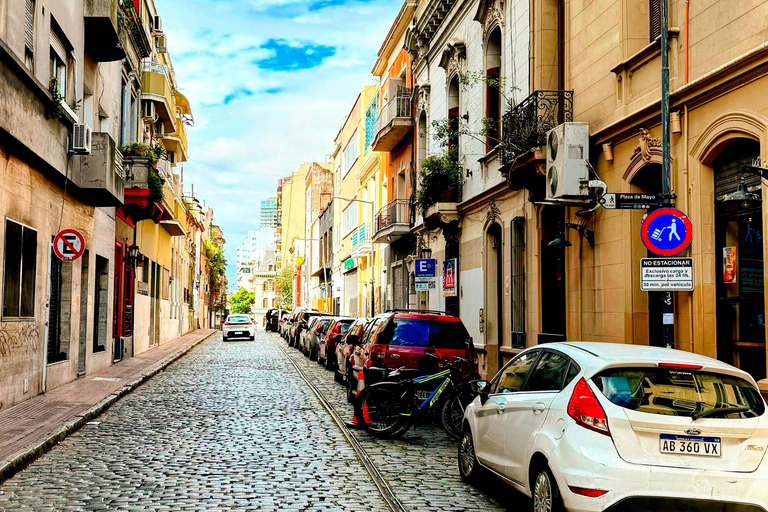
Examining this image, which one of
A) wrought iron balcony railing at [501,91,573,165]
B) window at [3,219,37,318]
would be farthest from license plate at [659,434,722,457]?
window at [3,219,37,318]

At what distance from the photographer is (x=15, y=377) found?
14.6 metres

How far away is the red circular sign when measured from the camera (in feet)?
52.4

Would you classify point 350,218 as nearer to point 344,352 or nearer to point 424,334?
point 344,352

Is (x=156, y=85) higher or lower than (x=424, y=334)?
higher

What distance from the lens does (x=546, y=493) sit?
6840mm

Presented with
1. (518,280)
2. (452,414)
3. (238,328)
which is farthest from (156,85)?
(238,328)

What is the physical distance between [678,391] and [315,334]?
84.3 feet

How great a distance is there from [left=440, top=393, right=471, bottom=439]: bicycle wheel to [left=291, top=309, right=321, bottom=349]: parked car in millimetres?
27465

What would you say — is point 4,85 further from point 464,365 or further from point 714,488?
point 714,488

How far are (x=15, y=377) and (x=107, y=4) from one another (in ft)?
31.3

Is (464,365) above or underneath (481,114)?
underneath

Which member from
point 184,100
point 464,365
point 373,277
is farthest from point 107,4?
point 184,100

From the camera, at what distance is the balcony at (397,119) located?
103 feet

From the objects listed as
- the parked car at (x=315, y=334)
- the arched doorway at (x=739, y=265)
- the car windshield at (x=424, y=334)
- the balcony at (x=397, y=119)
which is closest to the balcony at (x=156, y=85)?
the balcony at (x=397, y=119)
